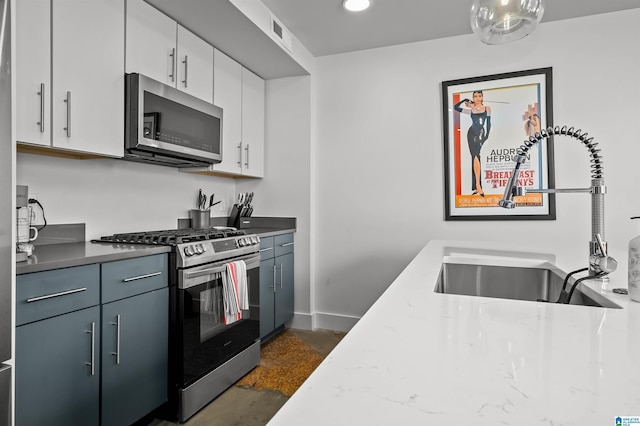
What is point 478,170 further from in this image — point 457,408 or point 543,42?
point 457,408

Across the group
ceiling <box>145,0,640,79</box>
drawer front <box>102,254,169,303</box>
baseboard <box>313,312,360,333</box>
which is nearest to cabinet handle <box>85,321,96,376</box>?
drawer front <box>102,254,169,303</box>

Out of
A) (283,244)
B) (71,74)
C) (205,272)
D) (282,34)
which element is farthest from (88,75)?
(283,244)

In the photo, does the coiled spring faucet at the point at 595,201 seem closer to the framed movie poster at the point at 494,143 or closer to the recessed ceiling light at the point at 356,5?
the framed movie poster at the point at 494,143

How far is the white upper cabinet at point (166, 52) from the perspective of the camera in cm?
202

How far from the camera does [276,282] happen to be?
302 cm

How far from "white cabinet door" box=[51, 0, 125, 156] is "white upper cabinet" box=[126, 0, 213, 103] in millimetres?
89

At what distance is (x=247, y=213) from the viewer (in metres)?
3.41

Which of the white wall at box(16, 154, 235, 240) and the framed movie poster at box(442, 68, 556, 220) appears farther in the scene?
the framed movie poster at box(442, 68, 556, 220)

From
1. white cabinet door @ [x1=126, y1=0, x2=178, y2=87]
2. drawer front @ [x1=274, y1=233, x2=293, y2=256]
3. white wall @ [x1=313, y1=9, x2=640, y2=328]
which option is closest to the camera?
white cabinet door @ [x1=126, y1=0, x2=178, y2=87]

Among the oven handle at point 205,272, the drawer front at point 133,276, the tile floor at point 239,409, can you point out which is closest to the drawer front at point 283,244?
the oven handle at point 205,272

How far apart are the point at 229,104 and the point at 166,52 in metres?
0.70

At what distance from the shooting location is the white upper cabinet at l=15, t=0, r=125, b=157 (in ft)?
4.99

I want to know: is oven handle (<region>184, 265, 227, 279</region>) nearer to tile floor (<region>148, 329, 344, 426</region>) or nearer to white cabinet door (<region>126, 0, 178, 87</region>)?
tile floor (<region>148, 329, 344, 426</region>)

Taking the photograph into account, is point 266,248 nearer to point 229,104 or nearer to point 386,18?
point 229,104
